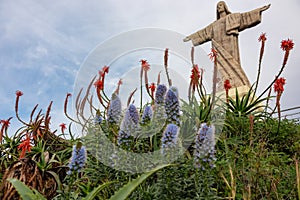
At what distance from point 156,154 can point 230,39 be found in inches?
233

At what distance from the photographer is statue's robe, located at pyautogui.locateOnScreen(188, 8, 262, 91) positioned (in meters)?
6.74

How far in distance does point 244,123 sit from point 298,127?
3.57ft

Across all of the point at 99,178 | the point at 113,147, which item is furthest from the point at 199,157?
the point at 99,178

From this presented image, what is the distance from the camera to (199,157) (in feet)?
4.53

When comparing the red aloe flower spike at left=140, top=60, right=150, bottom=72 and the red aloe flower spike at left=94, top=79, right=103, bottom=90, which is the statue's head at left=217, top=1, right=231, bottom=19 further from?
the red aloe flower spike at left=94, top=79, right=103, bottom=90

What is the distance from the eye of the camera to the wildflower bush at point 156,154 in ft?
4.82

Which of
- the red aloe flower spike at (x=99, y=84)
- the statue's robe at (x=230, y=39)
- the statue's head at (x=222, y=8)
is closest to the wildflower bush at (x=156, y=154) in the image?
the red aloe flower spike at (x=99, y=84)

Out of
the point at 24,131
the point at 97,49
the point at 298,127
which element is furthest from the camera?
the point at 298,127

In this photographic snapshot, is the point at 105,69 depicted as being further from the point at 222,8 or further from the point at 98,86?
the point at 222,8

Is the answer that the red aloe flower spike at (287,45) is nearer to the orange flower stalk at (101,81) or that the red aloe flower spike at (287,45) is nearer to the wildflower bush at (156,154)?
the wildflower bush at (156,154)

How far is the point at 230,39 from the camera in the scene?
7.15m

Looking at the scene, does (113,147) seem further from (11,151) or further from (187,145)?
(11,151)

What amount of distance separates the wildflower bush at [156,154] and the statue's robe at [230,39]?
302 cm

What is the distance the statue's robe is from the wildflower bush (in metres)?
3.02
